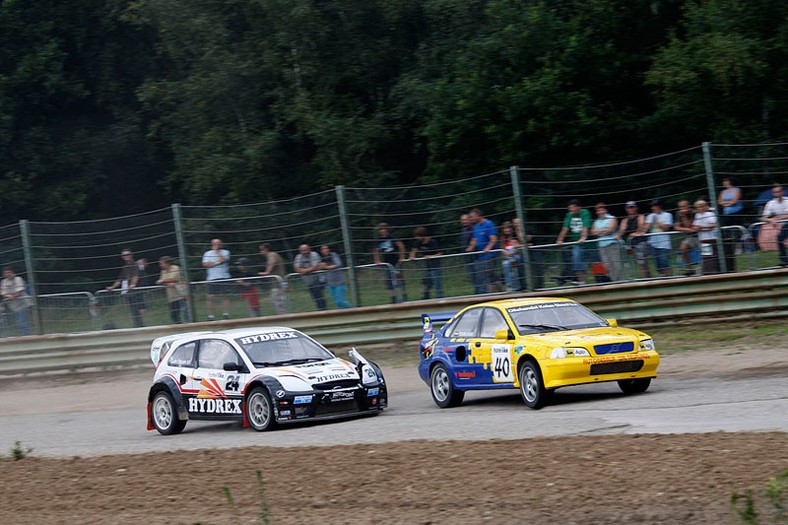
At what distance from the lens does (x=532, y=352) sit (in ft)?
41.5

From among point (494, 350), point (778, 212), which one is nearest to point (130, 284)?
point (494, 350)

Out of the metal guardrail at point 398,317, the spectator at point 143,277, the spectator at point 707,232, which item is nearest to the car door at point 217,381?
the metal guardrail at point 398,317

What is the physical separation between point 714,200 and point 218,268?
30.4 feet

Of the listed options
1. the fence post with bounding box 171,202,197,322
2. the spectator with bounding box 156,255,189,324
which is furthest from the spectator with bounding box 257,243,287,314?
the spectator with bounding box 156,255,189,324

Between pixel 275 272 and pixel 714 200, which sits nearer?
pixel 714 200

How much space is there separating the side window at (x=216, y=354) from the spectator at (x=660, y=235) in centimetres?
757

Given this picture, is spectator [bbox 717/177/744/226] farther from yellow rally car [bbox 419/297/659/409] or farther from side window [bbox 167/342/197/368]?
side window [bbox 167/342/197/368]

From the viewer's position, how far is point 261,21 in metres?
39.1

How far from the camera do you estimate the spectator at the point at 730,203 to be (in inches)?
677

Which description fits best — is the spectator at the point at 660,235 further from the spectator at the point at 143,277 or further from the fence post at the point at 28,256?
the fence post at the point at 28,256

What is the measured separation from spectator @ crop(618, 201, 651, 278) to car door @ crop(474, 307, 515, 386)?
15.7ft

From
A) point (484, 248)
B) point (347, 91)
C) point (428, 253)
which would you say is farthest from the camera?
point (347, 91)

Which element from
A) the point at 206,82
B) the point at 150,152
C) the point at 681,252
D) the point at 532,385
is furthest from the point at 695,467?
the point at 150,152

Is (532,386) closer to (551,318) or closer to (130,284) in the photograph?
(551,318)
